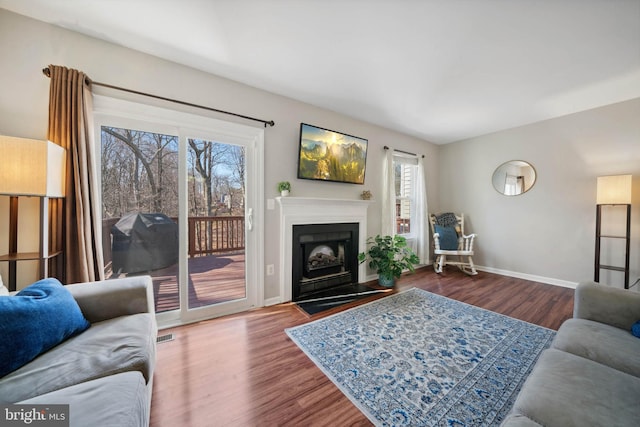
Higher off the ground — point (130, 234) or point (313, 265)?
point (130, 234)

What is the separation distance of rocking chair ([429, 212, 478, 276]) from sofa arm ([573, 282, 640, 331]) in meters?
2.35

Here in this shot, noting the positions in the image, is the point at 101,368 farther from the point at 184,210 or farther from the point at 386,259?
the point at 386,259

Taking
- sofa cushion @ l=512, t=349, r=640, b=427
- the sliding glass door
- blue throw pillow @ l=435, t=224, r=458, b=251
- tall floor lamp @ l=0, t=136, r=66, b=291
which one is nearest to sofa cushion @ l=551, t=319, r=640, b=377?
sofa cushion @ l=512, t=349, r=640, b=427

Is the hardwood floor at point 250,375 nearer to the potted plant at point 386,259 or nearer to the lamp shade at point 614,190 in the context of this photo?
the potted plant at point 386,259

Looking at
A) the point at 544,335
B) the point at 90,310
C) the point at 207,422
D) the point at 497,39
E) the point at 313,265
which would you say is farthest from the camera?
the point at 313,265

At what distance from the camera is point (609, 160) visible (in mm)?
2959

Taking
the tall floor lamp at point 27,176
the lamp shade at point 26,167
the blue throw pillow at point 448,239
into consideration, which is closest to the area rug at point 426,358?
the blue throw pillow at point 448,239

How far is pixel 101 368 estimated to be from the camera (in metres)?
0.96

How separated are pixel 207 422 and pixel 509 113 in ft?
14.7

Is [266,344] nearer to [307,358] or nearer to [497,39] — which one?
[307,358]

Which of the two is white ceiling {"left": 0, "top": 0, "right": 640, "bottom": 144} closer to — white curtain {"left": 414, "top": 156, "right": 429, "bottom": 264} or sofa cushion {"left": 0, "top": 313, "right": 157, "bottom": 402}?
white curtain {"left": 414, "top": 156, "right": 429, "bottom": 264}

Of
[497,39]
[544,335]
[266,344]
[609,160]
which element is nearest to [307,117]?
[497,39]

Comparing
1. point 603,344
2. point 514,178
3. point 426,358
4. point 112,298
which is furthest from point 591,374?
point 514,178

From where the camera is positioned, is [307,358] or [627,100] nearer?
[307,358]
